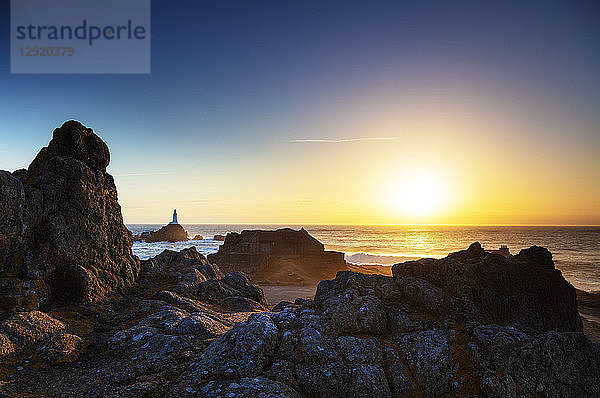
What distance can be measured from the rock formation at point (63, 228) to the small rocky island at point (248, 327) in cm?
5

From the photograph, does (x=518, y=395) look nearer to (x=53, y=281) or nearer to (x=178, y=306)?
(x=178, y=306)

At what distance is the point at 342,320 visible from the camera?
31.1ft

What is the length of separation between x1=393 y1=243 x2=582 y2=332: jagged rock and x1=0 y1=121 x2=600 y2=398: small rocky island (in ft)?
0.14

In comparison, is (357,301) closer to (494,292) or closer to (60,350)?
(494,292)

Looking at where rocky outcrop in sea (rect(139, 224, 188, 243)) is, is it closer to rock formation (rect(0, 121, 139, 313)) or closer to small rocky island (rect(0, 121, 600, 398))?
rock formation (rect(0, 121, 139, 313))

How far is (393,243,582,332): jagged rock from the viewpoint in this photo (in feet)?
32.8

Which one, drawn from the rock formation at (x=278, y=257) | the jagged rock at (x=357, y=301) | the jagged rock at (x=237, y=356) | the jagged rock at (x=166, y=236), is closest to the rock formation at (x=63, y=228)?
the jagged rock at (x=237, y=356)

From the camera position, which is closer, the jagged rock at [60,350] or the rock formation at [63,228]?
the jagged rock at [60,350]

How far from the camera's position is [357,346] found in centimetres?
851

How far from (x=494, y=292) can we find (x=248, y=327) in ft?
27.6

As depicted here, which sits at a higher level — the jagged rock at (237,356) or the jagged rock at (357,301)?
the jagged rock at (357,301)

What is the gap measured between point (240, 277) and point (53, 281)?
1000 cm

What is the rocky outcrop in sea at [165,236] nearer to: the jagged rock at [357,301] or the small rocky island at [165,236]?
the small rocky island at [165,236]

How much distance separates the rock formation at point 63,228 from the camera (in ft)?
36.5
